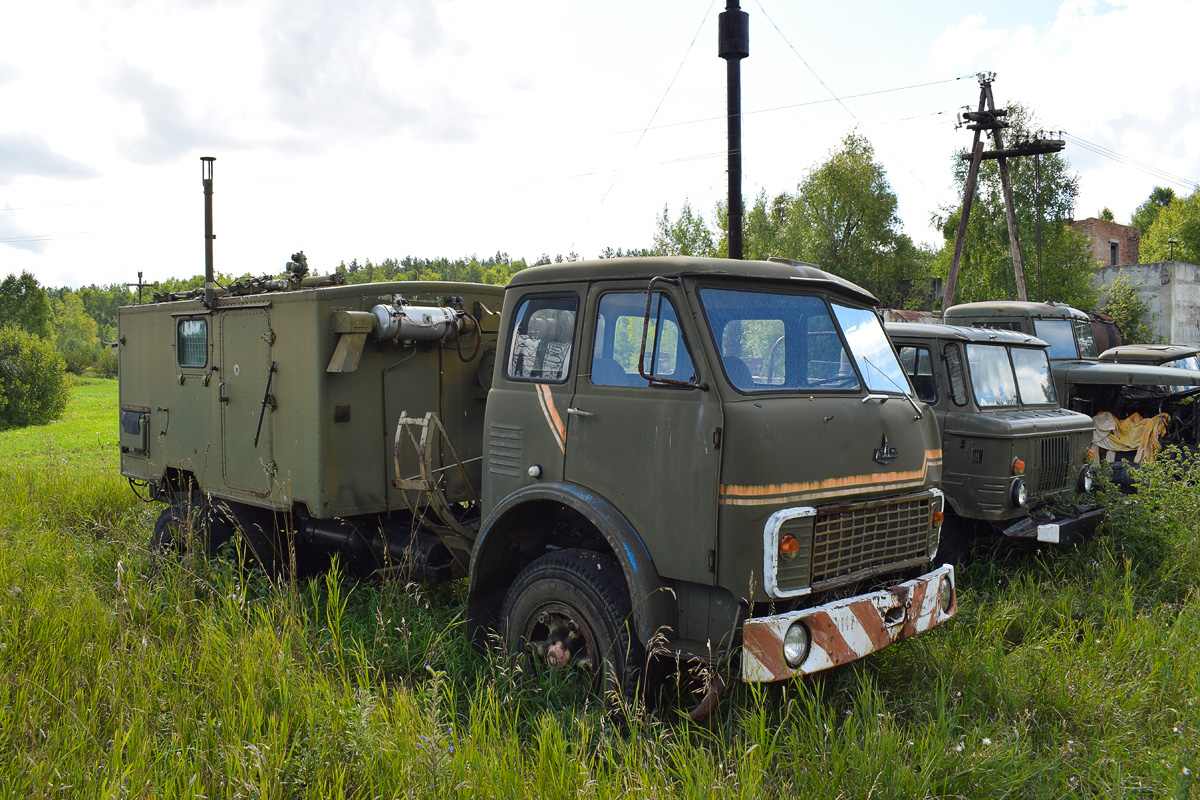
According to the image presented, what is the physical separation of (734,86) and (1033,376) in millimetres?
4648

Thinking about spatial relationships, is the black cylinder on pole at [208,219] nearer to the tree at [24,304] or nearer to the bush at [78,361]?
the tree at [24,304]

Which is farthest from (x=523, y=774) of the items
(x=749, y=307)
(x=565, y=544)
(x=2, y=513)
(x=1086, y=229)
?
(x=1086, y=229)

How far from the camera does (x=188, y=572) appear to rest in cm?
548

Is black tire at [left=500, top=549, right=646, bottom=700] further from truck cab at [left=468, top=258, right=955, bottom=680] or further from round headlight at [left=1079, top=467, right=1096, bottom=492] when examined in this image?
round headlight at [left=1079, top=467, right=1096, bottom=492]

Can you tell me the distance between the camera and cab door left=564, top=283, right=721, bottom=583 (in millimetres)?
3727

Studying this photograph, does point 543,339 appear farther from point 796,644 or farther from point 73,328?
point 73,328

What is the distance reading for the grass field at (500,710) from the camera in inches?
129

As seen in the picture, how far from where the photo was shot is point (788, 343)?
414 cm

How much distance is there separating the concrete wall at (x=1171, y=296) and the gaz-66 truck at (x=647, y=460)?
38251 mm

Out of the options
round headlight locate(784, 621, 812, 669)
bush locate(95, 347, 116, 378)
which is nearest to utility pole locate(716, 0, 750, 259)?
round headlight locate(784, 621, 812, 669)

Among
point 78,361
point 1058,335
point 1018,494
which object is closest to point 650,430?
point 1018,494

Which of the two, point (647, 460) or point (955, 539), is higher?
point (647, 460)

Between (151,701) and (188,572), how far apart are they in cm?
172

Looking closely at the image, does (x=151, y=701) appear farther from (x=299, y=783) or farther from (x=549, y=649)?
(x=549, y=649)
